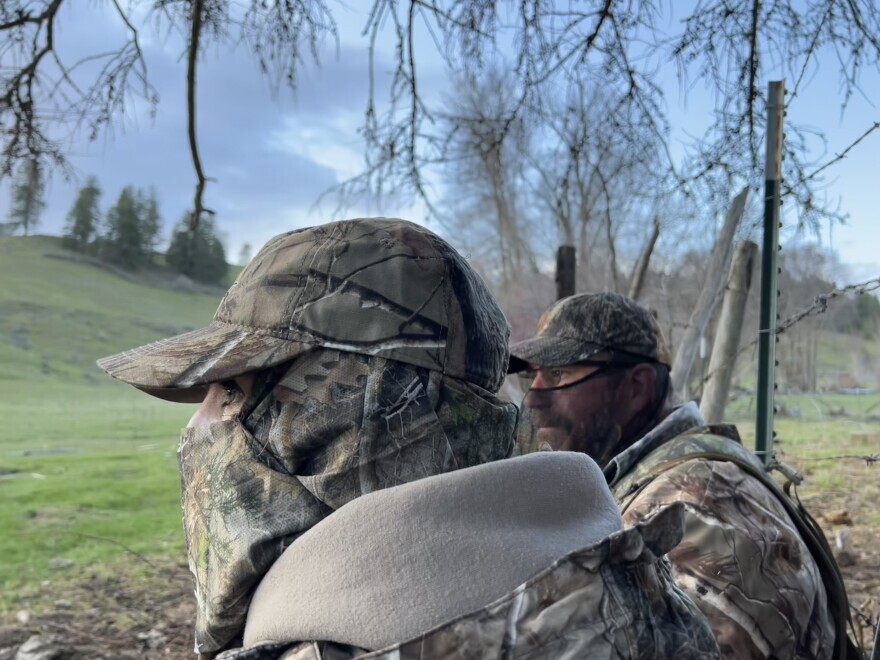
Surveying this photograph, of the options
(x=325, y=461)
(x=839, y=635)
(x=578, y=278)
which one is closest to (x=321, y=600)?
(x=325, y=461)

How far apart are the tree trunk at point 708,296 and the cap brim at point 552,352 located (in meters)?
2.43

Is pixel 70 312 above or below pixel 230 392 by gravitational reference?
above

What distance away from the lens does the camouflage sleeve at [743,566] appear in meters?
1.79

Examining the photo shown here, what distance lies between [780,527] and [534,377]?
3.93 ft

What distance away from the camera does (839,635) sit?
2.07 metres

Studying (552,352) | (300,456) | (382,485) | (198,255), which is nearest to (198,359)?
(300,456)

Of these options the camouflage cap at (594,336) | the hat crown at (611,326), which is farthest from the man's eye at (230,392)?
the hat crown at (611,326)

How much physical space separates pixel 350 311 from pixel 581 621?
50 cm

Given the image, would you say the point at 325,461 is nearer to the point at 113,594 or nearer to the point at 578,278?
the point at 113,594

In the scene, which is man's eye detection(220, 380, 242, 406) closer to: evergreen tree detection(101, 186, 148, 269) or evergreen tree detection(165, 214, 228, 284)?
evergreen tree detection(165, 214, 228, 284)

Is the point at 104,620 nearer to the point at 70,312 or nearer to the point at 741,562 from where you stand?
the point at 70,312

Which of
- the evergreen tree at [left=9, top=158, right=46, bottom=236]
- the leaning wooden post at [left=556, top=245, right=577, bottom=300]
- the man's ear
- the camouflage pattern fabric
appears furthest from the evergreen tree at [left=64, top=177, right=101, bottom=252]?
the camouflage pattern fabric

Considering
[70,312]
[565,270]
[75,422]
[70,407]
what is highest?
[565,270]

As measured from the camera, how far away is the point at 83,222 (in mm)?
6363
